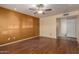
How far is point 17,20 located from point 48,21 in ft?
11.1

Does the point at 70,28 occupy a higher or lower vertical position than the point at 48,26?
lower

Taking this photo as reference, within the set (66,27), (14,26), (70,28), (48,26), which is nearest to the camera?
(14,26)

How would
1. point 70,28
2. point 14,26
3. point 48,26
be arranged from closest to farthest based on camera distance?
point 14,26
point 70,28
point 48,26

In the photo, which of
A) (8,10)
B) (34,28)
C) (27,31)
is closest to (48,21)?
(34,28)

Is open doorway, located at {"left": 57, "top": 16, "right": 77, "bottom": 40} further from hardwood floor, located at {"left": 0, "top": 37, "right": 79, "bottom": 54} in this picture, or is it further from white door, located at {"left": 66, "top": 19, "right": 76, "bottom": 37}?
hardwood floor, located at {"left": 0, "top": 37, "right": 79, "bottom": 54}

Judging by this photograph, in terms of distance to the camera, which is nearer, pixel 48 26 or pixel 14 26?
pixel 14 26

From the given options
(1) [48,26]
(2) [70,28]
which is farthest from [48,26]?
(2) [70,28]

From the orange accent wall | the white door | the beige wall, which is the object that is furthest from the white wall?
the white door

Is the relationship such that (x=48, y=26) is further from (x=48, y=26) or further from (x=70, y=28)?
(x=70, y=28)
